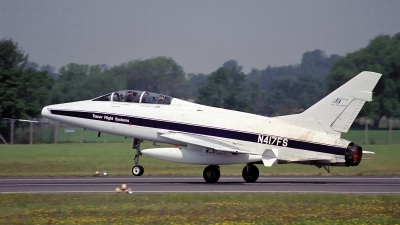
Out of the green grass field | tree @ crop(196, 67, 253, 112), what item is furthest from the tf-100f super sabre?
tree @ crop(196, 67, 253, 112)

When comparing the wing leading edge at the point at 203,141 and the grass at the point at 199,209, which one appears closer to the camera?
the grass at the point at 199,209

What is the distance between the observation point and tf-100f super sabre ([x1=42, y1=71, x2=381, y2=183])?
21266 millimetres

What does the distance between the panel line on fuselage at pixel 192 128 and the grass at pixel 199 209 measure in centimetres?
397

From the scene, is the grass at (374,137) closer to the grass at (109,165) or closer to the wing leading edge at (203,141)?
the grass at (109,165)

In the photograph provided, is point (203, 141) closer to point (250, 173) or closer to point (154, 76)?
point (250, 173)

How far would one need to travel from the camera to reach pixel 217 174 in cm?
2258

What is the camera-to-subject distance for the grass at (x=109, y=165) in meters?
27.3

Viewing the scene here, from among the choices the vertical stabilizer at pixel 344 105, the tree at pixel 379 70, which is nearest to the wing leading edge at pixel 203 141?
the vertical stabilizer at pixel 344 105

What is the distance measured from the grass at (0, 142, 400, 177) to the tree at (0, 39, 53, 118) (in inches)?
382

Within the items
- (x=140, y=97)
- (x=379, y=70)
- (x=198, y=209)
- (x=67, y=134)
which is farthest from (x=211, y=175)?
(x=379, y=70)

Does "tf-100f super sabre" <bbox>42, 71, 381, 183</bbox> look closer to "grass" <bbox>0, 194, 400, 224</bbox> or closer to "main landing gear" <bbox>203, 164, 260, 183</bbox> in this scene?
"main landing gear" <bbox>203, 164, 260, 183</bbox>

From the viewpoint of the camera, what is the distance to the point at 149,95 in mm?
24047

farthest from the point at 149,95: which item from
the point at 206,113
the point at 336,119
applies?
the point at 336,119

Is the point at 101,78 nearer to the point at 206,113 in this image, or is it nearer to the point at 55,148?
the point at 55,148
